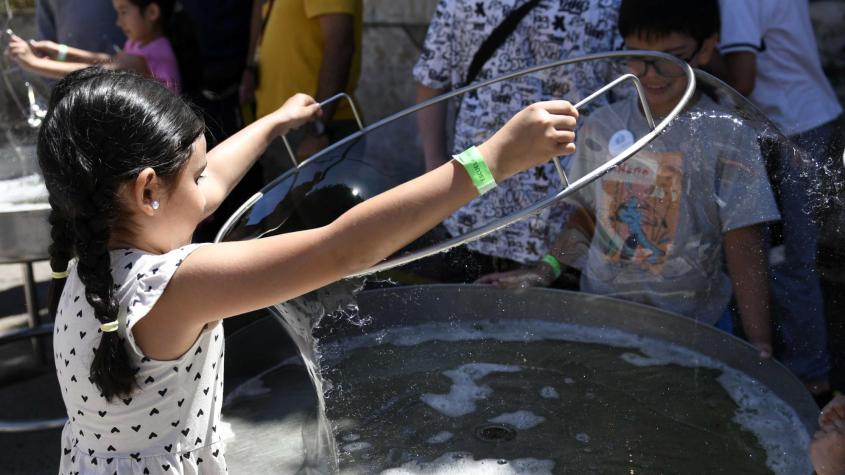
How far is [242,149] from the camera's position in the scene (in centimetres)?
217

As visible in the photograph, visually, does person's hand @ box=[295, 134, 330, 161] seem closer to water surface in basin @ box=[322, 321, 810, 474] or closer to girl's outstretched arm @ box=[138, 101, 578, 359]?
water surface in basin @ box=[322, 321, 810, 474]

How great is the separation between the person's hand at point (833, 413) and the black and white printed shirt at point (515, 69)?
2.18ft

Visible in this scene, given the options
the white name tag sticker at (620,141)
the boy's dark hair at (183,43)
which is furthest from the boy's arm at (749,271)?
the boy's dark hair at (183,43)

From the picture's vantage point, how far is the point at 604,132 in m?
2.15

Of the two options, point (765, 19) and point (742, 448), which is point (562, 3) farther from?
point (742, 448)

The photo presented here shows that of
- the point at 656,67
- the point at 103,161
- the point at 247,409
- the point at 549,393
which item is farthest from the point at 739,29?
the point at 103,161

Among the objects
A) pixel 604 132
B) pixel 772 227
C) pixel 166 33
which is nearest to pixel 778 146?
pixel 772 227

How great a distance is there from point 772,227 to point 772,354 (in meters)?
0.31

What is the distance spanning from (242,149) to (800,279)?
1.26 metres

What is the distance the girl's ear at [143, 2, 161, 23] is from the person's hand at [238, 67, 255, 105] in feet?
1.74

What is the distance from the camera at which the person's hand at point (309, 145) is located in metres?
2.54

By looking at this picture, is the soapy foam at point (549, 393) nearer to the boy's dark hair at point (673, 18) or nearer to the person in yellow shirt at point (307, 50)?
the boy's dark hair at point (673, 18)

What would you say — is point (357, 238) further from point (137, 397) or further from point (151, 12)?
point (151, 12)

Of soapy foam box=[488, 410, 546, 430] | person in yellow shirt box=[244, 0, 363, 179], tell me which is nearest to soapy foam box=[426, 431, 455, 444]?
soapy foam box=[488, 410, 546, 430]
